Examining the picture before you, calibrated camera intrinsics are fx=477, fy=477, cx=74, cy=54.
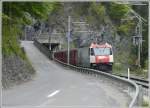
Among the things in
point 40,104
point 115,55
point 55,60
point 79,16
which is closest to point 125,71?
point 115,55

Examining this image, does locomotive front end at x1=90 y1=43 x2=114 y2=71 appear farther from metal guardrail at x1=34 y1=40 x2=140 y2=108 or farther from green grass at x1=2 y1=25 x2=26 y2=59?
green grass at x1=2 y1=25 x2=26 y2=59

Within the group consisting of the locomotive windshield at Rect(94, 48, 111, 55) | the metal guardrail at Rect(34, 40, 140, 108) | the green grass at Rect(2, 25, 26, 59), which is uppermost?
the green grass at Rect(2, 25, 26, 59)

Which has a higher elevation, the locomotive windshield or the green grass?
the green grass

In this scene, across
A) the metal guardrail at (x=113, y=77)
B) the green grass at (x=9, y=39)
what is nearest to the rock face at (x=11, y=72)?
the green grass at (x=9, y=39)

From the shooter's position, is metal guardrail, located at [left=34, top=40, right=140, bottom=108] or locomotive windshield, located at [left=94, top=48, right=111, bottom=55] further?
locomotive windshield, located at [left=94, top=48, right=111, bottom=55]

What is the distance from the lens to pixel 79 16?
109ft

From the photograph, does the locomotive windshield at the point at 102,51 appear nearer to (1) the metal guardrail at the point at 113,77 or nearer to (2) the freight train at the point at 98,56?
(2) the freight train at the point at 98,56

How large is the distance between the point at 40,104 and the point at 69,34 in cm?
3100

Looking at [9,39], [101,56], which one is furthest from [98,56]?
[9,39]

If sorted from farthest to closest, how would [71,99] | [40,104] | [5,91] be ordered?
[5,91] → [71,99] → [40,104]

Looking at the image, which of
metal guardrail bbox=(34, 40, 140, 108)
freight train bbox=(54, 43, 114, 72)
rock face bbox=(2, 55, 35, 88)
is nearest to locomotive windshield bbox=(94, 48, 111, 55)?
freight train bbox=(54, 43, 114, 72)

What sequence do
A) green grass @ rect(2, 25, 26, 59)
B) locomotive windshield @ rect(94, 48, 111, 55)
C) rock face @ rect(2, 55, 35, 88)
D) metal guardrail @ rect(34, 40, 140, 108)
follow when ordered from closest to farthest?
1. metal guardrail @ rect(34, 40, 140, 108)
2. rock face @ rect(2, 55, 35, 88)
3. green grass @ rect(2, 25, 26, 59)
4. locomotive windshield @ rect(94, 48, 111, 55)

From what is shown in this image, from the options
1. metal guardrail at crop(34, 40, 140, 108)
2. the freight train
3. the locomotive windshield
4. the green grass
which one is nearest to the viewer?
metal guardrail at crop(34, 40, 140, 108)

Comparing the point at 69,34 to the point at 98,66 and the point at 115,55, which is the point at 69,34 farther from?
the point at 115,55
